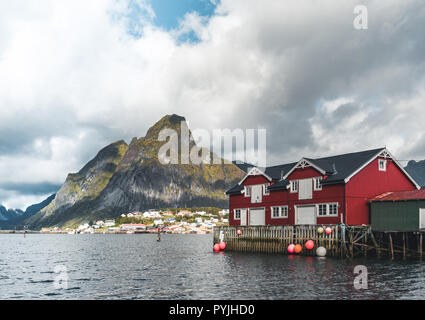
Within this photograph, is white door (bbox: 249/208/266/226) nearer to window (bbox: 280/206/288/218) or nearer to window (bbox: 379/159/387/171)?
window (bbox: 280/206/288/218)

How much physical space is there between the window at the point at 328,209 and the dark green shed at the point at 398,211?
14.1ft

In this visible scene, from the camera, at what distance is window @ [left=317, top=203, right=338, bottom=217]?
5066 cm

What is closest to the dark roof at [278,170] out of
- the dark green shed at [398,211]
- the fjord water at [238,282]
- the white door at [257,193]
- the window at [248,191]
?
the white door at [257,193]

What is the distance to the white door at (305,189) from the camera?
54.0 metres

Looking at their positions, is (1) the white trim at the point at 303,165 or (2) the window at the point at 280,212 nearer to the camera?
(1) the white trim at the point at 303,165

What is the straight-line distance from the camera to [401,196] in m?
49.0

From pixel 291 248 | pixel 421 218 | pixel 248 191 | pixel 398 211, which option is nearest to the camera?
pixel 421 218

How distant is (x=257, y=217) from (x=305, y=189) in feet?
33.7

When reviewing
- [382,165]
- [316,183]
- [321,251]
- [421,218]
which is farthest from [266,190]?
[421,218]

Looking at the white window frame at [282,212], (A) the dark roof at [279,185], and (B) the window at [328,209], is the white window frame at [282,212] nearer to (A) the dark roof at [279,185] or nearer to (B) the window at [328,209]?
(A) the dark roof at [279,185]

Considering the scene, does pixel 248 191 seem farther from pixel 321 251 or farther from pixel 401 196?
pixel 401 196

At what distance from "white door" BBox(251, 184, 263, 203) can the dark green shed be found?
1609 centimetres
